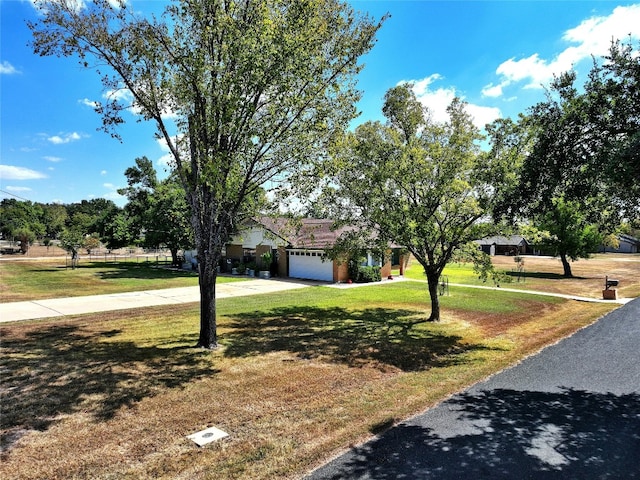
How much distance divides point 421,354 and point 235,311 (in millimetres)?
8607

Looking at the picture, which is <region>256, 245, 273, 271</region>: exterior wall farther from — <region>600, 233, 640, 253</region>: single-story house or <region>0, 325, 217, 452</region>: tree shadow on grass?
<region>600, 233, 640, 253</region>: single-story house

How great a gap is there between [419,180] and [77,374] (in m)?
10.5

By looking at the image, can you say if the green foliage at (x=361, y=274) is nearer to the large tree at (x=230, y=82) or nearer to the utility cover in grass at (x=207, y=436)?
the large tree at (x=230, y=82)

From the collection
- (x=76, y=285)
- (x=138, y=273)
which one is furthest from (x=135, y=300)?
(x=138, y=273)

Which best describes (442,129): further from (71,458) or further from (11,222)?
(11,222)

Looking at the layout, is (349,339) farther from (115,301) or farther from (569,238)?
(569,238)

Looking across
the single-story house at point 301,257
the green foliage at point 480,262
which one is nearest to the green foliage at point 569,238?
the single-story house at point 301,257

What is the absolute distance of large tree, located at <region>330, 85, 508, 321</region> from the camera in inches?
467

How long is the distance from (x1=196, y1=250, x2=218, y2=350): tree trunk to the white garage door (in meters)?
16.5

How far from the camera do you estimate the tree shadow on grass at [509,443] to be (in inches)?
194

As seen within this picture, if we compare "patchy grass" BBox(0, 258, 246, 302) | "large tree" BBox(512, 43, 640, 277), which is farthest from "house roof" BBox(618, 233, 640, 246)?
"large tree" BBox(512, 43, 640, 277)

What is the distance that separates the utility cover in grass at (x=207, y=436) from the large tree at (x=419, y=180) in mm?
7770

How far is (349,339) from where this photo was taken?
1178cm

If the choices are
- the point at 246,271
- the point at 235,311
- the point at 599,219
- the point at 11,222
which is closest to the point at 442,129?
the point at 599,219
